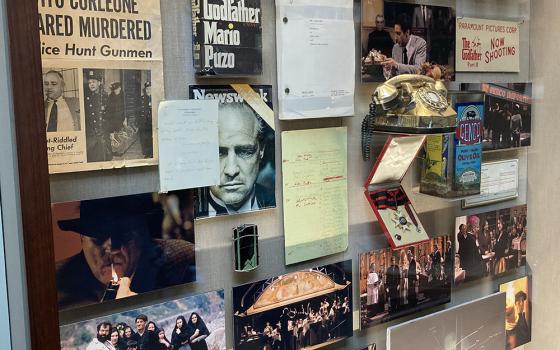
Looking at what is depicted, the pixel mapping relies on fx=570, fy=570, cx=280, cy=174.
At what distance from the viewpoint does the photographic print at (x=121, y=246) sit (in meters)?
0.87

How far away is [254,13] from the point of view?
1021mm

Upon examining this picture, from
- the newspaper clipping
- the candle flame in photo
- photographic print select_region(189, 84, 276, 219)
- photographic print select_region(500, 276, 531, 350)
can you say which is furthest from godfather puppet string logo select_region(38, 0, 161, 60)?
photographic print select_region(500, 276, 531, 350)

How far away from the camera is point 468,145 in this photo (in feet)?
4.26

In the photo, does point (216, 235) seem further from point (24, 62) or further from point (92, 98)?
point (24, 62)

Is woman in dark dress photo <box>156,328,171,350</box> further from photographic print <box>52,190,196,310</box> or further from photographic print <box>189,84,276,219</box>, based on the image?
photographic print <box>189,84,276,219</box>

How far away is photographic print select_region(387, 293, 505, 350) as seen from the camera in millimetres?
1322

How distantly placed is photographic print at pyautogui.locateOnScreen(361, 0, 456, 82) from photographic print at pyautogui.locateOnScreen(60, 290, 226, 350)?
0.57m

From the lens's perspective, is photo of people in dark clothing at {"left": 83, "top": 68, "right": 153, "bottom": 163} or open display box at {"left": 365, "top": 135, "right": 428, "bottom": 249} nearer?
photo of people in dark clothing at {"left": 83, "top": 68, "right": 153, "bottom": 163}

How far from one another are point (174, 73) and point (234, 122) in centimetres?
14

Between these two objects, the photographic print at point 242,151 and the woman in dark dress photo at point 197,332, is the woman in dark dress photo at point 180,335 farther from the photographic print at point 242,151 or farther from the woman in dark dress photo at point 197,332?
the photographic print at point 242,151

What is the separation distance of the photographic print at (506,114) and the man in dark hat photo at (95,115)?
0.88m

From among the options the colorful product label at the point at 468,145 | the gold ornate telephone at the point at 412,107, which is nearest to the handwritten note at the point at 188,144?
the gold ornate telephone at the point at 412,107

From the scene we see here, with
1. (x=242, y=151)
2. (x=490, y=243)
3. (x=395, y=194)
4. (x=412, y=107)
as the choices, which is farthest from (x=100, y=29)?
(x=490, y=243)

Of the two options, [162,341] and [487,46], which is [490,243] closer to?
[487,46]
